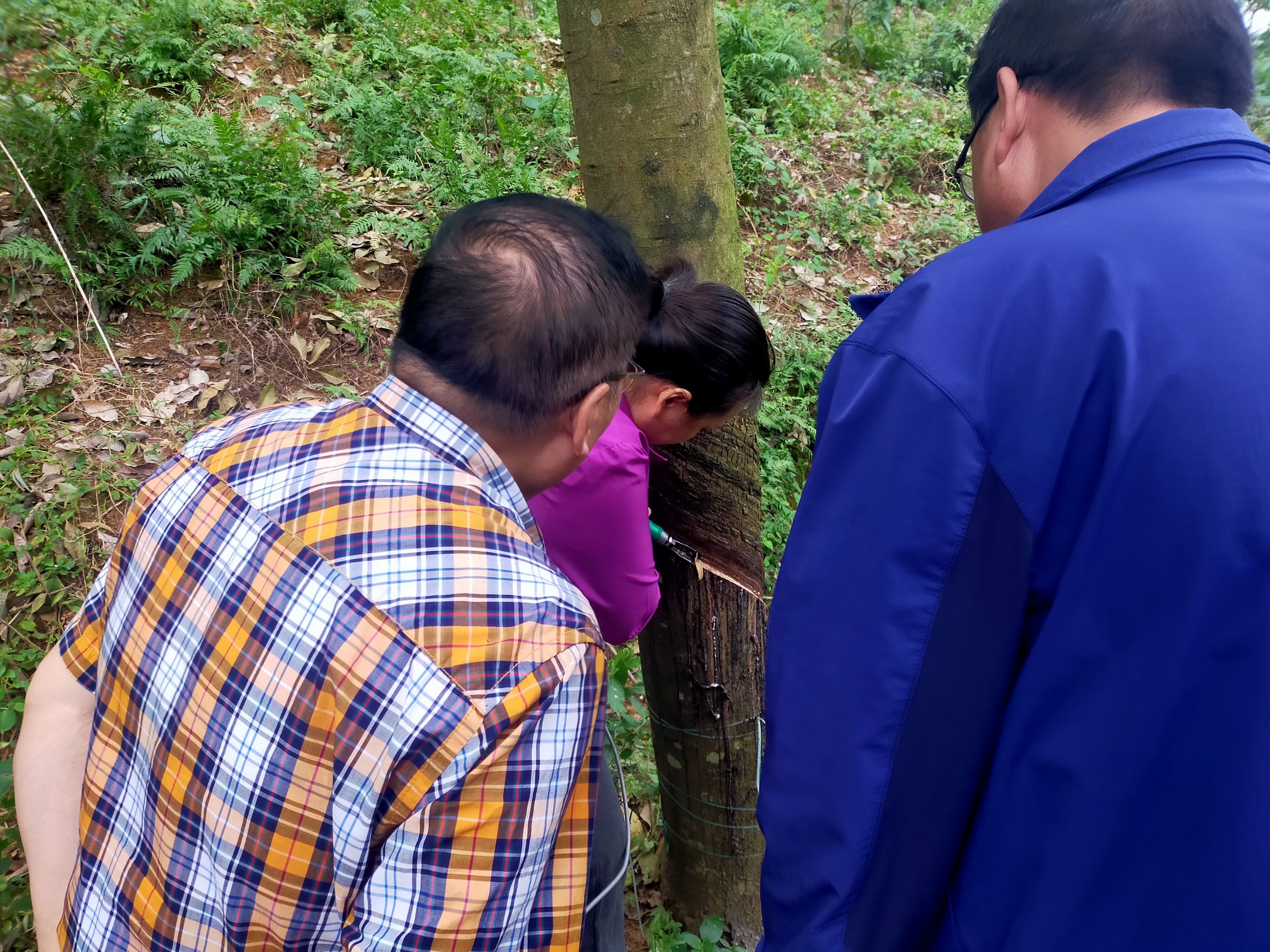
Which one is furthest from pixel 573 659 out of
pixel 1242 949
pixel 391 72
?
pixel 391 72

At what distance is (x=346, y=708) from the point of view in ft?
3.19

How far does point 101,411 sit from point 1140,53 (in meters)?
3.95

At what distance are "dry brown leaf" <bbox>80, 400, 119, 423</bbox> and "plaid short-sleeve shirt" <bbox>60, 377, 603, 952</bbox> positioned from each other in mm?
2795

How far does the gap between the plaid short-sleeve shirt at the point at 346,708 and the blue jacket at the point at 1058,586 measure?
1.29 feet

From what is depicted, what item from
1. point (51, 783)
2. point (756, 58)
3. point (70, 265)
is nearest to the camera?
point (51, 783)

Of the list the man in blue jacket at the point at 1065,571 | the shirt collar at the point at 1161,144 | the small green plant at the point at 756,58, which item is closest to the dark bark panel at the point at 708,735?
the man in blue jacket at the point at 1065,571

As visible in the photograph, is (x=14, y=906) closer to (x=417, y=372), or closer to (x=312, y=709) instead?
(x=312, y=709)

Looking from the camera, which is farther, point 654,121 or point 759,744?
point 759,744

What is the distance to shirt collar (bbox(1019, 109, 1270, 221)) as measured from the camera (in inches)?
43.1

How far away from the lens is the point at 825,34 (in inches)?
328

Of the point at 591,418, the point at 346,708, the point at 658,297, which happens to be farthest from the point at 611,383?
the point at 346,708

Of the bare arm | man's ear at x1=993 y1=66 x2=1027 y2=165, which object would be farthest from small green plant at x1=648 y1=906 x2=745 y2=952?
man's ear at x1=993 y1=66 x2=1027 y2=165

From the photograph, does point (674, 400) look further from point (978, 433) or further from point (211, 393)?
point (211, 393)

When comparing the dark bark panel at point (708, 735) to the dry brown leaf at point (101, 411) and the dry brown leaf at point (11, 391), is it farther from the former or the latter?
the dry brown leaf at point (11, 391)
